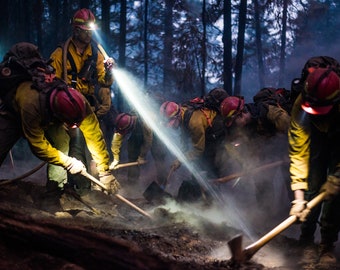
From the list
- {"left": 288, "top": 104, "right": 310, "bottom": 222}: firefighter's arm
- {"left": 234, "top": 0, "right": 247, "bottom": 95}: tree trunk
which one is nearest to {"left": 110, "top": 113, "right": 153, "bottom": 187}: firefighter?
{"left": 288, "top": 104, "right": 310, "bottom": 222}: firefighter's arm

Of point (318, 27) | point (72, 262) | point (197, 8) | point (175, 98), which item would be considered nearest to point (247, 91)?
point (318, 27)

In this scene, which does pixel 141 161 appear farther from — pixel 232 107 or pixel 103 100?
pixel 232 107

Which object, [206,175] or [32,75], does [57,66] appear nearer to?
[32,75]

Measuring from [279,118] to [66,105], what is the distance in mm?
3439

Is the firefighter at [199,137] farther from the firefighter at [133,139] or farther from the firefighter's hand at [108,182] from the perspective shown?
the firefighter's hand at [108,182]

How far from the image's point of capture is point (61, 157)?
450 centimetres

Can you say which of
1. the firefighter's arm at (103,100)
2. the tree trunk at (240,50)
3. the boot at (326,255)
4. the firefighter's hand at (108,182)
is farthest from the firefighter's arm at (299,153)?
the tree trunk at (240,50)

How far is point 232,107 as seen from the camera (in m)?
6.09

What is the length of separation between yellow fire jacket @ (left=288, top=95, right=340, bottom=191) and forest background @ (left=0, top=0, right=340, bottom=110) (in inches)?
218

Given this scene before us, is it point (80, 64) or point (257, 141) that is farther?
point (257, 141)

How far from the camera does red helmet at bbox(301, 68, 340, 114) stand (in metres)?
3.43

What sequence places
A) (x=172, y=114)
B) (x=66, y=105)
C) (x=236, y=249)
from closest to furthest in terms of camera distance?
(x=236, y=249), (x=66, y=105), (x=172, y=114)

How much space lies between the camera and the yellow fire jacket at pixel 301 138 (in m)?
3.87

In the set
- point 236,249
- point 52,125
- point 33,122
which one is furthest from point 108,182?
point 236,249
